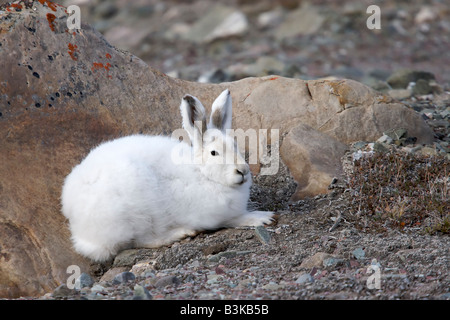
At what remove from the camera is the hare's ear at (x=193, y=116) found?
22.1ft

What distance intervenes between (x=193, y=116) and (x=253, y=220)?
1320mm

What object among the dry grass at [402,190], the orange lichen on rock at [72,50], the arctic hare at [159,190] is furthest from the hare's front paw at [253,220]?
the orange lichen on rock at [72,50]

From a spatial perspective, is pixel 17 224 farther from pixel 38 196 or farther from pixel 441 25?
pixel 441 25

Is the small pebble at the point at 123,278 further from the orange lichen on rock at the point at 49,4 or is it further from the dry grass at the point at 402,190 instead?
the orange lichen on rock at the point at 49,4

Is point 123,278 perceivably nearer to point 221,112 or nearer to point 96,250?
point 96,250

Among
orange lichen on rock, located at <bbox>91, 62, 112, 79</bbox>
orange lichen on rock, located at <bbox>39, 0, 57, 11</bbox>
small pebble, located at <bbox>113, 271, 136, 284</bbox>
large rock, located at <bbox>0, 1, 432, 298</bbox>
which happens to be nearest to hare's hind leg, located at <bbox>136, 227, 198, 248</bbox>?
large rock, located at <bbox>0, 1, 432, 298</bbox>

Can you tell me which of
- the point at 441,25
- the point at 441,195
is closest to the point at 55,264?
the point at 441,195

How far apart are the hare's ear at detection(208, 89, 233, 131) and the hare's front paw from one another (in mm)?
1014

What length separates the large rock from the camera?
23.0ft

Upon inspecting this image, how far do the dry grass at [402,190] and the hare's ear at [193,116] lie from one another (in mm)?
1909

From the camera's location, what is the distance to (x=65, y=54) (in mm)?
7992

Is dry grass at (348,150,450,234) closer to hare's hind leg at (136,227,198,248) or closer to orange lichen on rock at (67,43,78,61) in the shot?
hare's hind leg at (136,227,198,248)

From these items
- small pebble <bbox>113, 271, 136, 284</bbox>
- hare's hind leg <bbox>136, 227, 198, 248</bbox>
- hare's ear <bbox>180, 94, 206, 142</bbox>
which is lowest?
small pebble <bbox>113, 271, 136, 284</bbox>

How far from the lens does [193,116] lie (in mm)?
6875
